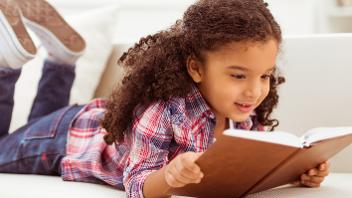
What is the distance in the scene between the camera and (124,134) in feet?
4.00

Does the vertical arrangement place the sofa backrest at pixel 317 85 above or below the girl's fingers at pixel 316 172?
above

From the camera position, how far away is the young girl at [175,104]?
1.07 meters

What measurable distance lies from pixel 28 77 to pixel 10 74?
0.23 metres

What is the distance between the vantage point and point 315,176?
1104 mm

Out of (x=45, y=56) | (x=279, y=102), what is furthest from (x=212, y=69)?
(x=45, y=56)

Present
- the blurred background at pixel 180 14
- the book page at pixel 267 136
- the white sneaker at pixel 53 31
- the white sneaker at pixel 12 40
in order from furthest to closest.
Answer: the blurred background at pixel 180 14, the white sneaker at pixel 53 31, the white sneaker at pixel 12 40, the book page at pixel 267 136

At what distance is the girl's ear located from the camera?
1.15 metres

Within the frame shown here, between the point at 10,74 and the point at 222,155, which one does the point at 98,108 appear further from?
the point at 222,155

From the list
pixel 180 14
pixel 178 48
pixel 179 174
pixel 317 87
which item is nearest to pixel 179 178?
pixel 179 174

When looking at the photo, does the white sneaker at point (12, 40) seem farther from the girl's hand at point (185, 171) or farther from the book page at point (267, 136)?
the book page at point (267, 136)

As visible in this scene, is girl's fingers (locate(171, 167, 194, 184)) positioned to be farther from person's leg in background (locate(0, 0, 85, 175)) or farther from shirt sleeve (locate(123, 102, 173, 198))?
person's leg in background (locate(0, 0, 85, 175))

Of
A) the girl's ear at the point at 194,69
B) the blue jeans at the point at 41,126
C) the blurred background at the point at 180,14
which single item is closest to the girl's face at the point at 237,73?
the girl's ear at the point at 194,69

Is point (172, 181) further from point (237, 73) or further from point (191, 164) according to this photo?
point (237, 73)

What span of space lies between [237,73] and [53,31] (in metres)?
0.64
